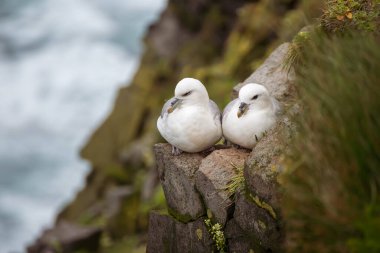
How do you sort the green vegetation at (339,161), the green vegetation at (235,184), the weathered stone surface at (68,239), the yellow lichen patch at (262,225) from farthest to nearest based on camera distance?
the weathered stone surface at (68,239), the green vegetation at (235,184), the yellow lichen patch at (262,225), the green vegetation at (339,161)

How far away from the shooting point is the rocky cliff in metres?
4.84

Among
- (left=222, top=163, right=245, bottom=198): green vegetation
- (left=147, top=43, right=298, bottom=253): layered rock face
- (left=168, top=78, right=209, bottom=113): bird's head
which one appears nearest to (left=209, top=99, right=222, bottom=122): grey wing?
(left=168, top=78, right=209, bottom=113): bird's head

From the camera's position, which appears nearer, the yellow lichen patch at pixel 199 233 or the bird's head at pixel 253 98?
the bird's head at pixel 253 98

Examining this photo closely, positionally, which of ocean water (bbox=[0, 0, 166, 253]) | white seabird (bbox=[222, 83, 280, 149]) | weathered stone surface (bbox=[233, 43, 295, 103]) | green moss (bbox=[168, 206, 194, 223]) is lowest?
ocean water (bbox=[0, 0, 166, 253])

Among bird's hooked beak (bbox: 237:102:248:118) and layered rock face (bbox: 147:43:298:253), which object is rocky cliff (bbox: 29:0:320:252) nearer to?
layered rock face (bbox: 147:43:298:253)

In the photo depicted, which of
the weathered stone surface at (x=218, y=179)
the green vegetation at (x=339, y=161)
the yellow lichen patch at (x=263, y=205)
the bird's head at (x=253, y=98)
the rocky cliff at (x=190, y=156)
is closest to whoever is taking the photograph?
the green vegetation at (x=339, y=161)

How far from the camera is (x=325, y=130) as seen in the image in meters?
3.77

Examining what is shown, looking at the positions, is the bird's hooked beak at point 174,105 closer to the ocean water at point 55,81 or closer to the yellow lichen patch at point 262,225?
the yellow lichen patch at point 262,225

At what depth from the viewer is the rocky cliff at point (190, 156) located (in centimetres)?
484

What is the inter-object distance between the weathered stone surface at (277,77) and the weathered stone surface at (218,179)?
42.8 inches

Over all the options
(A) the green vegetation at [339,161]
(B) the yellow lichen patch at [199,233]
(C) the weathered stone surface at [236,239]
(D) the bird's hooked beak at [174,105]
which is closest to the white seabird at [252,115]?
(D) the bird's hooked beak at [174,105]

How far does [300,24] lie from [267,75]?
135cm

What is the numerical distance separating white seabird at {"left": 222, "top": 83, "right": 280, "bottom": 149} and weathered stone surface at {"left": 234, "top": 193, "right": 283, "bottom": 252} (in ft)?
2.10

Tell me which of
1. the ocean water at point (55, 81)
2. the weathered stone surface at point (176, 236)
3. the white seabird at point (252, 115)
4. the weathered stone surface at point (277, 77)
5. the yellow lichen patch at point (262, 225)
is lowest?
the ocean water at point (55, 81)
